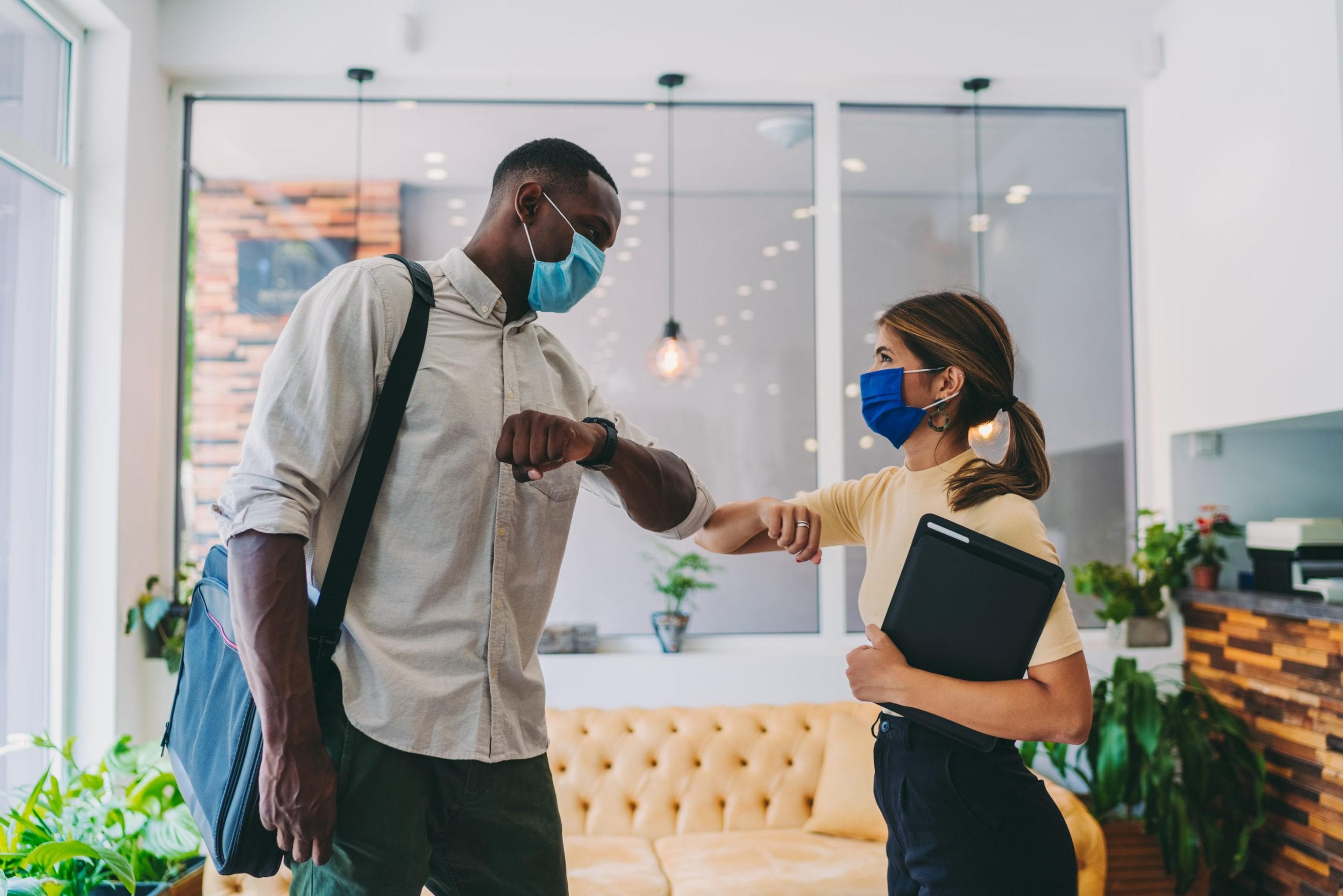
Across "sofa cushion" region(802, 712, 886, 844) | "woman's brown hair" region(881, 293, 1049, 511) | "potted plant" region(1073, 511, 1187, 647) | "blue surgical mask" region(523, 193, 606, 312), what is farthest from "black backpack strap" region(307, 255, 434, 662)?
"potted plant" region(1073, 511, 1187, 647)

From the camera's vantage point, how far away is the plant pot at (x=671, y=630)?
348 cm

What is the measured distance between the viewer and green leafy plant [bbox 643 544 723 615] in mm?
3547

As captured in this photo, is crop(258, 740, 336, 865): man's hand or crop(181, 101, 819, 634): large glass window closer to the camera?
crop(258, 740, 336, 865): man's hand

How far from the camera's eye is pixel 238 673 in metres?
1.07

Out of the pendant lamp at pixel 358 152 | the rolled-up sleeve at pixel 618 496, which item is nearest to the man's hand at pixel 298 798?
the rolled-up sleeve at pixel 618 496

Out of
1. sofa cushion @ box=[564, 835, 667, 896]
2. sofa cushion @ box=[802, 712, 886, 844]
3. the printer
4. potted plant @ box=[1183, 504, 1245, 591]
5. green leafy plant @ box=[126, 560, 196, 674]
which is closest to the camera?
sofa cushion @ box=[564, 835, 667, 896]

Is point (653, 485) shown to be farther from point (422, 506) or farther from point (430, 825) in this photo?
point (430, 825)

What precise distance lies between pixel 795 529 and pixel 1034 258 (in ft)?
9.14

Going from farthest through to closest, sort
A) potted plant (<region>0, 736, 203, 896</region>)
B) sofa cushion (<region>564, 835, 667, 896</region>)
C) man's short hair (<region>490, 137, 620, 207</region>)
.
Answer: sofa cushion (<region>564, 835, 667, 896</region>)
potted plant (<region>0, 736, 203, 896</region>)
man's short hair (<region>490, 137, 620, 207</region>)

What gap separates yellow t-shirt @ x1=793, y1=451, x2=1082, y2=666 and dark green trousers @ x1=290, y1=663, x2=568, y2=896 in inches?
22.4

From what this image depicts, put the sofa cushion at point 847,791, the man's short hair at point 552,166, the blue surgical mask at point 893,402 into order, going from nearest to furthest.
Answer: the man's short hair at point 552,166 < the blue surgical mask at point 893,402 < the sofa cushion at point 847,791

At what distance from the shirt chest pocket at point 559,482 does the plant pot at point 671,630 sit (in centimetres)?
224

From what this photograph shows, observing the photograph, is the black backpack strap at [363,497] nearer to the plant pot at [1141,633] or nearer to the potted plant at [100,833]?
the potted plant at [100,833]

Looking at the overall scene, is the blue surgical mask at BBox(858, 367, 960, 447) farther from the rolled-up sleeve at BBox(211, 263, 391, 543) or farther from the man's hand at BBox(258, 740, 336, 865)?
the man's hand at BBox(258, 740, 336, 865)
